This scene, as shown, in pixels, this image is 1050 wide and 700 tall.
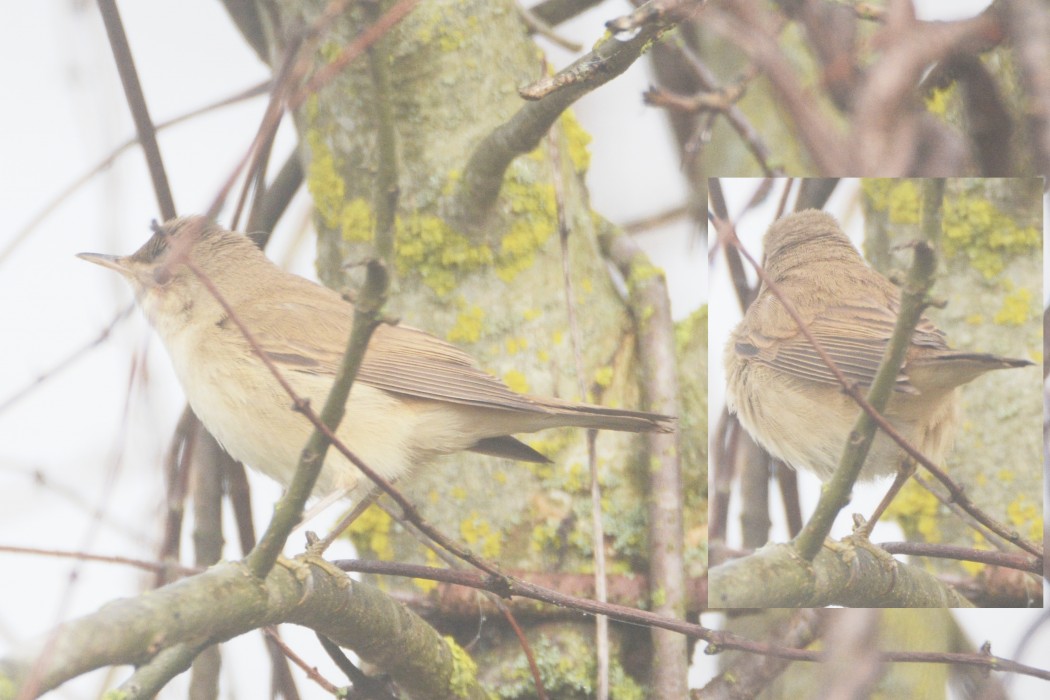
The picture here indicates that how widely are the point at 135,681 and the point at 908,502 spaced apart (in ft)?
5.93

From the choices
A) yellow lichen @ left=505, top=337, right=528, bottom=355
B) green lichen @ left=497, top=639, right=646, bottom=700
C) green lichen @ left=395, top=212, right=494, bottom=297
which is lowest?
green lichen @ left=497, top=639, right=646, bottom=700

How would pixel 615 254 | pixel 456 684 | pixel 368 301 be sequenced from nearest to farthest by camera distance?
pixel 368 301 → pixel 456 684 → pixel 615 254

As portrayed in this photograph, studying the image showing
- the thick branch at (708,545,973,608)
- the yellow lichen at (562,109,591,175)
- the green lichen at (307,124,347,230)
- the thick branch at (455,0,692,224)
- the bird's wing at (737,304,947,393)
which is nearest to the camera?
the thick branch at (455,0,692,224)

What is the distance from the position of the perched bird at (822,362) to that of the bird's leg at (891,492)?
2cm

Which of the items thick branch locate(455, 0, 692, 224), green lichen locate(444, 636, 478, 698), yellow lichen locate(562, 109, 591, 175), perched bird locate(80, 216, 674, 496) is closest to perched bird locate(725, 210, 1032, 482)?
perched bird locate(80, 216, 674, 496)

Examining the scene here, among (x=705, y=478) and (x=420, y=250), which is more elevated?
(x=420, y=250)

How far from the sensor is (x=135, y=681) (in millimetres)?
1697

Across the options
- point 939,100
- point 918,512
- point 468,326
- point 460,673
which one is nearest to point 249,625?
point 460,673

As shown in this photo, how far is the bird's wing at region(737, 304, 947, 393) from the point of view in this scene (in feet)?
7.62

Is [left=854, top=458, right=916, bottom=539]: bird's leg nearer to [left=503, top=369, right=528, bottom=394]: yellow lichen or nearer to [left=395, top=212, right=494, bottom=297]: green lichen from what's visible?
[left=503, top=369, right=528, bottom=394]: yellow lichen

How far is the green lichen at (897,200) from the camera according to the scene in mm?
2553

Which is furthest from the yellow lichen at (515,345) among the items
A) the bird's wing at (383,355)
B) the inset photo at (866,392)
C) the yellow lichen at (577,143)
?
the yellow lichen at (577,143)

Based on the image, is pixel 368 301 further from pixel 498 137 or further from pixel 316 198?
pixel 316 198

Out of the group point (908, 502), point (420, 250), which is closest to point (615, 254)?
point (420, 250)
